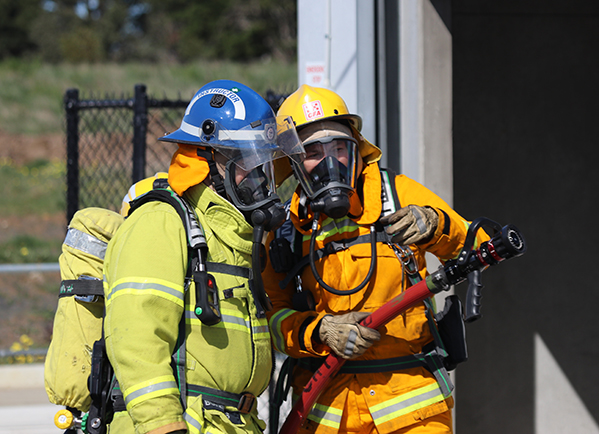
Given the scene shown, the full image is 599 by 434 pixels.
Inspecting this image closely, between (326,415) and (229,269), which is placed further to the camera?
(326,415)

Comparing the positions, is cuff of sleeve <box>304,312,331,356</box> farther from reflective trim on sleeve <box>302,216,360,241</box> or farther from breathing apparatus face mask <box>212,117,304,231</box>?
breathing apparatus face mask <box>212,117,304,231</box>

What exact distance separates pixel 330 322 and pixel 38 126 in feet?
67.2

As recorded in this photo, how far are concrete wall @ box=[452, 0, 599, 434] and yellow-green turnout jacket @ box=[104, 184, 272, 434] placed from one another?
2.36m

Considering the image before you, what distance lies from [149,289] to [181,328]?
202 millimetres

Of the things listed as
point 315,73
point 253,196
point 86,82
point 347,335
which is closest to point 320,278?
point 347,335

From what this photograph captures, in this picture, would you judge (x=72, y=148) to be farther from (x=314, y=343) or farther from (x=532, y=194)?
(x=532, y=194)

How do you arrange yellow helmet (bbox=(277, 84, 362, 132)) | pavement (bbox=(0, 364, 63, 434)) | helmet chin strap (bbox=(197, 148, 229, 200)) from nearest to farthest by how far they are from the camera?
1. helmet chin strap (bbox=(197, 148, 229, 200))
2. yellow helmet (bbox=(277, 84, 362, 132))
3. pavement (bbox=(0, 364, 63, 434))

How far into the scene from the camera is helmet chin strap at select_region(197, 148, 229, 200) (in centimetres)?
225

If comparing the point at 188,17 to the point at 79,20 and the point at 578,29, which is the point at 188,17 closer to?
the point at 79,20

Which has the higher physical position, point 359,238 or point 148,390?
point 359,238

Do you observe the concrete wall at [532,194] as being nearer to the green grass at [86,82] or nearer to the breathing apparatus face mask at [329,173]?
the breathing apparatus face mask at [329,173]

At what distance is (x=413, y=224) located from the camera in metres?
2.48

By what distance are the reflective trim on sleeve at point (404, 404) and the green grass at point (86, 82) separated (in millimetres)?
18463

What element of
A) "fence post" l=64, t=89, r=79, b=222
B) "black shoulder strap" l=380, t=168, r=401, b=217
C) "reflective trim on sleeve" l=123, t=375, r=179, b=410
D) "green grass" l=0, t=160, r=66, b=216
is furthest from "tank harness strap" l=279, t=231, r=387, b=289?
"green grass" l=0, t=160, r=66, b=216
